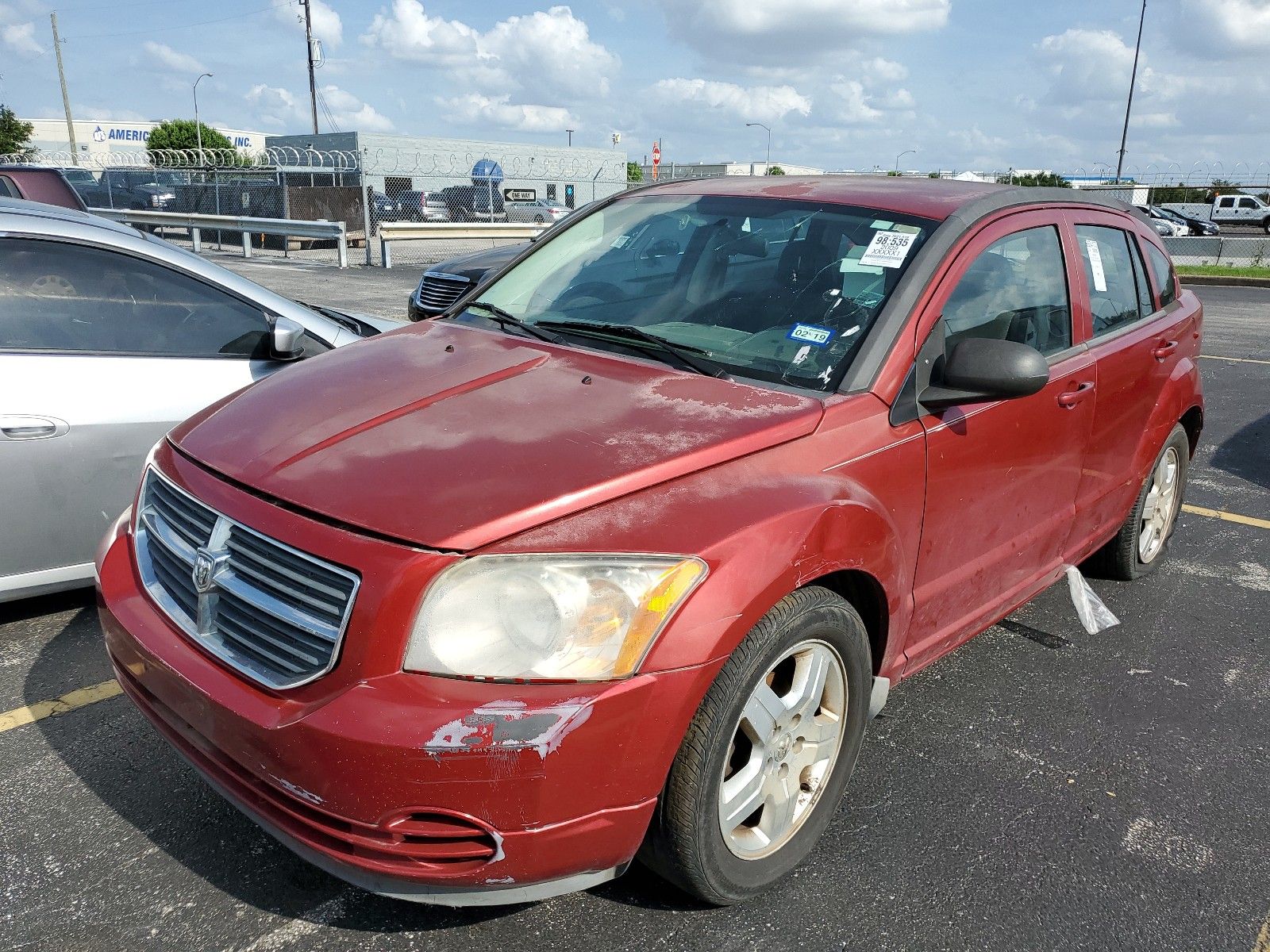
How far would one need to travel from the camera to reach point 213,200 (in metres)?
26.2

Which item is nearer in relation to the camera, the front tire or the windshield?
the front tire

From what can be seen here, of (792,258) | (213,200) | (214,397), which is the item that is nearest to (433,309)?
(214,397)

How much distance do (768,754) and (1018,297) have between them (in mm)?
1854

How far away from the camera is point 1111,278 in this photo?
4.03m

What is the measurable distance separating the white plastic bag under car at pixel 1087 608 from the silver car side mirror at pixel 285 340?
10.5ft

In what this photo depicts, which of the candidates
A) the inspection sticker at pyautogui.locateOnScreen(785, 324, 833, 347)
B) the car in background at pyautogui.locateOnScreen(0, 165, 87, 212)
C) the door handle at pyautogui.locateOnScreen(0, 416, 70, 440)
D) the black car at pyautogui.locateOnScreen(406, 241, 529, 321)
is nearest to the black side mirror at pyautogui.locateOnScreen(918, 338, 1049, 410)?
the inspection sticker at pyautogui.locateOnScreen(785, 324, 833, 347)

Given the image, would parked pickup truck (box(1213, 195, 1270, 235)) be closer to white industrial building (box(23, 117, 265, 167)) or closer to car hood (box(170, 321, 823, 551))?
car hood (box(170, 321, 823, 551))

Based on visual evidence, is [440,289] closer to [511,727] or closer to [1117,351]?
[1117,351]

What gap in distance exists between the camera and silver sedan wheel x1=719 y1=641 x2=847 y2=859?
2.37m

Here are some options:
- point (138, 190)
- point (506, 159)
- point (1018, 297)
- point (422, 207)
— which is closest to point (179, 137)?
point (506, 159)

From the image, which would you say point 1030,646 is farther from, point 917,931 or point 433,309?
point 433,309

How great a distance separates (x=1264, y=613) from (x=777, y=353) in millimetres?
2995

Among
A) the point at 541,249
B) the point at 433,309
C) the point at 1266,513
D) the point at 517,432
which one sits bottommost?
the point at 1266,513

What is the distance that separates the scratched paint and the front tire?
12.8 inches
